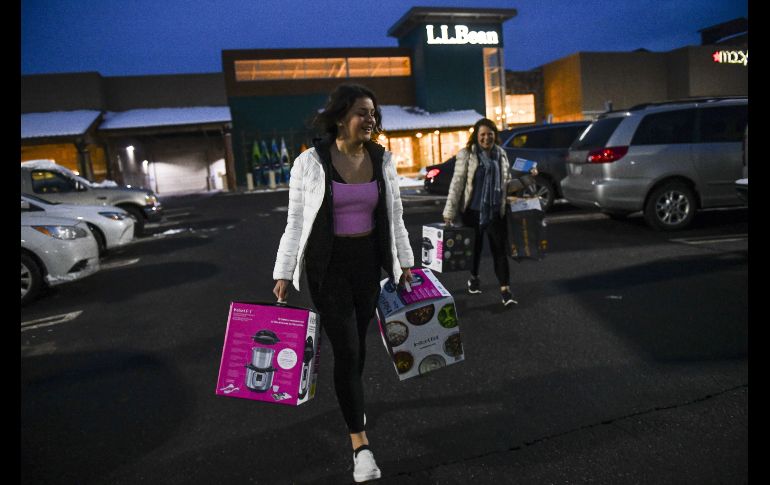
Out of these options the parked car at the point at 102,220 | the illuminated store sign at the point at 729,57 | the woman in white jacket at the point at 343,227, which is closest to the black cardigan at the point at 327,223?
the woman in white jacket at the point at 343,227

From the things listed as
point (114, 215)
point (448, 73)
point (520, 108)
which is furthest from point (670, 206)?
point (520, 108)

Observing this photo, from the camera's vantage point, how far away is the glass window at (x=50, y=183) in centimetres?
1148

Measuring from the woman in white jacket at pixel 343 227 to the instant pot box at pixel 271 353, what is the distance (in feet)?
0.37

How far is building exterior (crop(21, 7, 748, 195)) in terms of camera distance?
1196 inches

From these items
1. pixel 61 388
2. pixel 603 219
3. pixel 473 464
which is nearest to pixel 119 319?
pixel 61 388

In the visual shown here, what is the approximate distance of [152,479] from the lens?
9.21 ft

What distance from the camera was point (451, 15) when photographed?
33344 millimetres

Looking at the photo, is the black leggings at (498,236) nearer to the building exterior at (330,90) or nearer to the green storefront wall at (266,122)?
the building exterior at (330,90)

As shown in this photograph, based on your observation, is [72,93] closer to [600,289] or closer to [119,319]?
[119,319]

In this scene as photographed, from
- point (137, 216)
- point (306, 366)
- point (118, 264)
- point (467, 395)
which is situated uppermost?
point (137, 216)

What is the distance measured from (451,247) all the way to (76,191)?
10.0 m

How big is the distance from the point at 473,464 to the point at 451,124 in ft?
99.2

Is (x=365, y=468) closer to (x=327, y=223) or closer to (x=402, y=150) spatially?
(x=327, y=223)

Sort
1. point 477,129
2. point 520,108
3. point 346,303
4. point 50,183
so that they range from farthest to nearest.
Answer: point 520,108 → point 50,183 → point 477,129 → point 346,303
